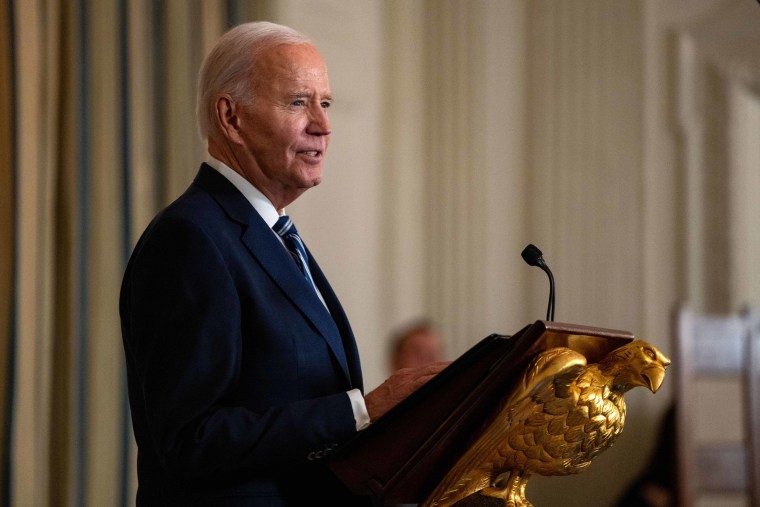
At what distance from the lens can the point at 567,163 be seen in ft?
23.8

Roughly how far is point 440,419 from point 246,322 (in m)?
0.39

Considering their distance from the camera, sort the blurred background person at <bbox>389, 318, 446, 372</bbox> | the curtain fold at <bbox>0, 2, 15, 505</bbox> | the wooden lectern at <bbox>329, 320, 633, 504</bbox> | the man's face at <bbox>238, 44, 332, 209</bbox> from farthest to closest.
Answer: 1. the blurred background person at <bbox>389, 318, 446, 372</bbox>
2. the curtain fold at <bbox>0, 2, 15, 505</bbox>
3. the man's face at <bbox>238, 44, 332, 209</bbox>
4. the wooden lectern at <bbox>329, 320, 633, 504</bbox>

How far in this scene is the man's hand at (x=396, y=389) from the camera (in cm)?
188

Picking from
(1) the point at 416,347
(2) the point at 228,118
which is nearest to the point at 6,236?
(2) the point at 228,118

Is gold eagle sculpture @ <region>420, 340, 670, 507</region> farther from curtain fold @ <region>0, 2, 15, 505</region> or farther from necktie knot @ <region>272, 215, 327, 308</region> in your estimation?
curtain fold @ <region>0, 2, 15, 505</region>

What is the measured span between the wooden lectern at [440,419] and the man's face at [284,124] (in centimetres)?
55

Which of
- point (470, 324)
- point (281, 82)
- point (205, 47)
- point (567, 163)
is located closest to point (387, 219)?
point (470, 324)

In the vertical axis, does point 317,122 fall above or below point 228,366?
above

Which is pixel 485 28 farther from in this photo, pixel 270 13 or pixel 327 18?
pixel 270 13

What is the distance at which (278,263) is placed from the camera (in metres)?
2.00

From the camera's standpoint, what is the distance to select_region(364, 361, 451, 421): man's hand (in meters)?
1.88

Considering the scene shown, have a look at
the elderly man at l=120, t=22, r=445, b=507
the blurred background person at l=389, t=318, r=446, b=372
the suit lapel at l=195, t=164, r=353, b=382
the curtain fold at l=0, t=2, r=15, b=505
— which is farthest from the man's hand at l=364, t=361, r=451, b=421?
the blurred background person at l=389, t=318, r=446, b=372

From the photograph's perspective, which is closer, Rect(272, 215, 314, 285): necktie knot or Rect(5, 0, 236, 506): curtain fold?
Rect(272, 215, 314, 285): necktie knot

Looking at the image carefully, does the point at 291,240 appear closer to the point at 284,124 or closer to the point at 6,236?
the point at 284,124
